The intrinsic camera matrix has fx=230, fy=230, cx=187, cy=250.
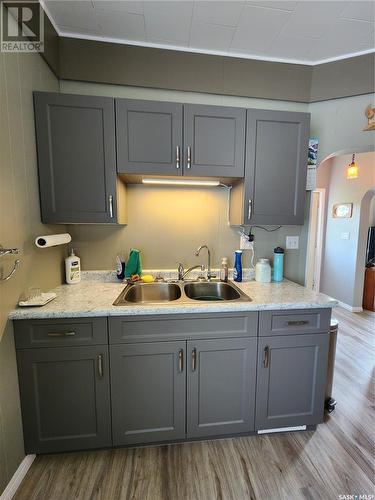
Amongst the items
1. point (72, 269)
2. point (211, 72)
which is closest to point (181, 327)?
point (72, 269)

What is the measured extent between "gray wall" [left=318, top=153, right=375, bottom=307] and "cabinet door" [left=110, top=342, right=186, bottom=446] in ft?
12.1

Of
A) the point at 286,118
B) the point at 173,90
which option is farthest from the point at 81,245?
the point at 286,118

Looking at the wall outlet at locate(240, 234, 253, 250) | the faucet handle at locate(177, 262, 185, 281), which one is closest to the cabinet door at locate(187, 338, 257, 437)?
the faucet handle at locate(177, 262, 185, 281)

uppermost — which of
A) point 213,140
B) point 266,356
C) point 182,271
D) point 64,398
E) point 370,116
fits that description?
point 370,116

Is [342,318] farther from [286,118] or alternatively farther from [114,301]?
[114,301]

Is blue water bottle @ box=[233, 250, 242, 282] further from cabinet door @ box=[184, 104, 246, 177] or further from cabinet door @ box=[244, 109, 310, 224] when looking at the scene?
cabinet door @ box=[184, 104, 246, 177]

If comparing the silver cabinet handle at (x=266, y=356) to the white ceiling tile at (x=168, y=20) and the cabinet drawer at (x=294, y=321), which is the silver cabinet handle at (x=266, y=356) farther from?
the white ceiling tile at (x=168, y=20)

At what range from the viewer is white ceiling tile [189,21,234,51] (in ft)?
5.04

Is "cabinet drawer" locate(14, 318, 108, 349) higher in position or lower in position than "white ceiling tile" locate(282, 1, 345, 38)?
lower

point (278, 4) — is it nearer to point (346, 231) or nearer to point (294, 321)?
point (294, 321)

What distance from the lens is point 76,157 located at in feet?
4.93

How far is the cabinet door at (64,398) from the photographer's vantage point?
129cm

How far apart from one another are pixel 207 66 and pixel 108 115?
924 millimetres

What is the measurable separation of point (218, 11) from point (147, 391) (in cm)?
235
